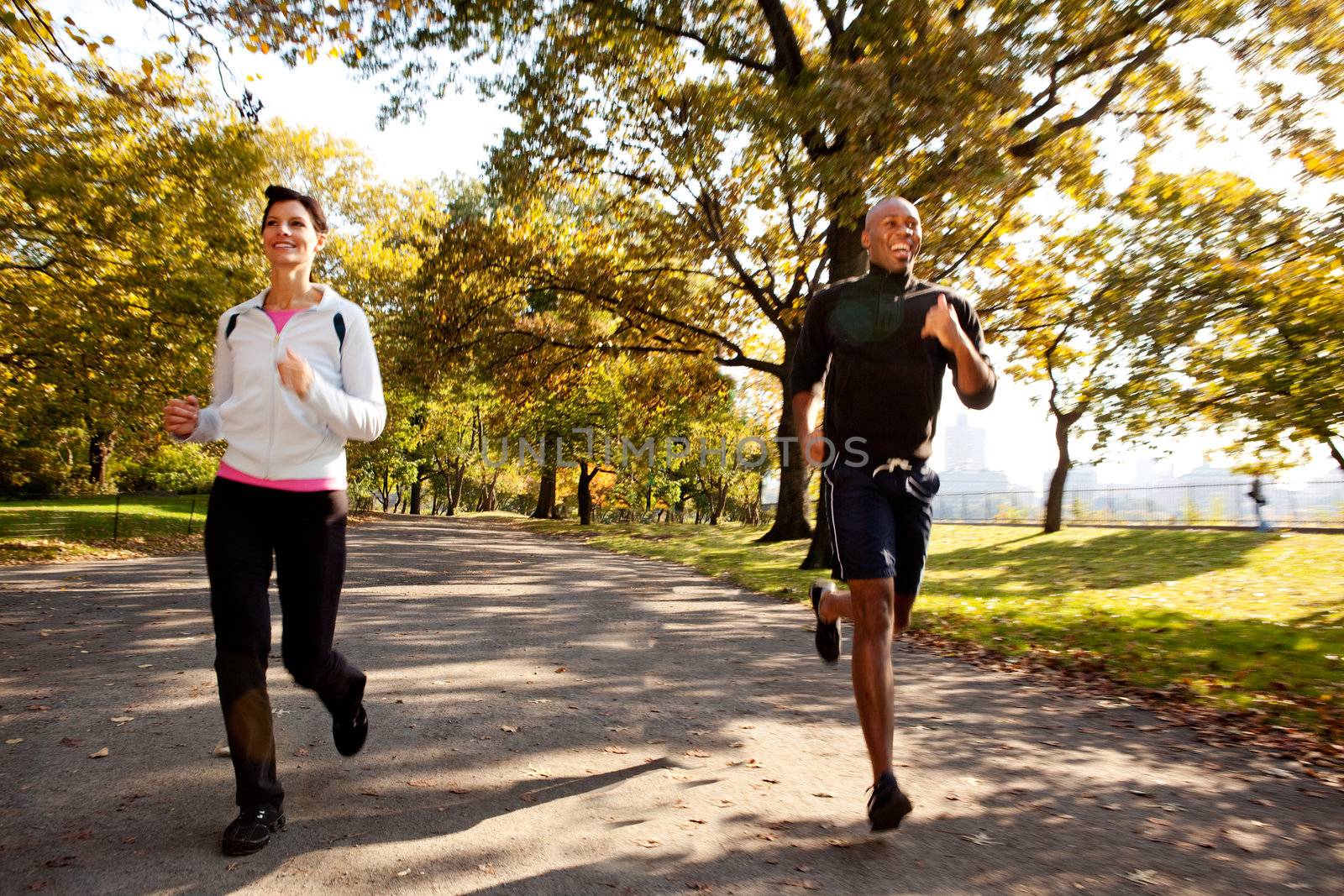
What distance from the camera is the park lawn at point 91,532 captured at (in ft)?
48.9

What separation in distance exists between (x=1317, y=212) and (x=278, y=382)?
11563 millimetres

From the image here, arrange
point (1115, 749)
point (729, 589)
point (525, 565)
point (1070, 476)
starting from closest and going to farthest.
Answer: point (1115, 749)
point (729, 589)
point (525, 565)
point (1070, 476)

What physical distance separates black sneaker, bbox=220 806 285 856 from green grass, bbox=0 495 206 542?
16173 millimetres

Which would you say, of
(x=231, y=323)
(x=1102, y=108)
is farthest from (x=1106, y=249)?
(x=231, y=323)

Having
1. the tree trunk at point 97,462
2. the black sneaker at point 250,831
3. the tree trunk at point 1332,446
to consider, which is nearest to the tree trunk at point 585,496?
the tree trunk at point 97,462

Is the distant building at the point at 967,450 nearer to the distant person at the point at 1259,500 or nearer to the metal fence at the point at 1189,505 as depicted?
the metal fence at the point at 1189,505

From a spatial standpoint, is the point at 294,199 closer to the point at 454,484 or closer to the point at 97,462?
the point at 97,462

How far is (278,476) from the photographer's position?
9.77 feet

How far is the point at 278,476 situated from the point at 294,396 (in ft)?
0.92

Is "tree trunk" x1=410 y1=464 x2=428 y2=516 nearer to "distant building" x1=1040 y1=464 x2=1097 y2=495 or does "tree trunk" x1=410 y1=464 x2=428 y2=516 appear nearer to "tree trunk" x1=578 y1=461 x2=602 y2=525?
"tree trunk" x1=578 y1=461 x2=602 y2=525

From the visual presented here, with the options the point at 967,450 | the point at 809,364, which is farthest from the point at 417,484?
the point at 809,364

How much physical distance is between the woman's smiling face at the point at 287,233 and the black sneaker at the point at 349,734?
1676mm

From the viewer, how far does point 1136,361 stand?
39.2 feet

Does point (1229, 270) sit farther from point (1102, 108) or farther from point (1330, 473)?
point (1330, 473)
